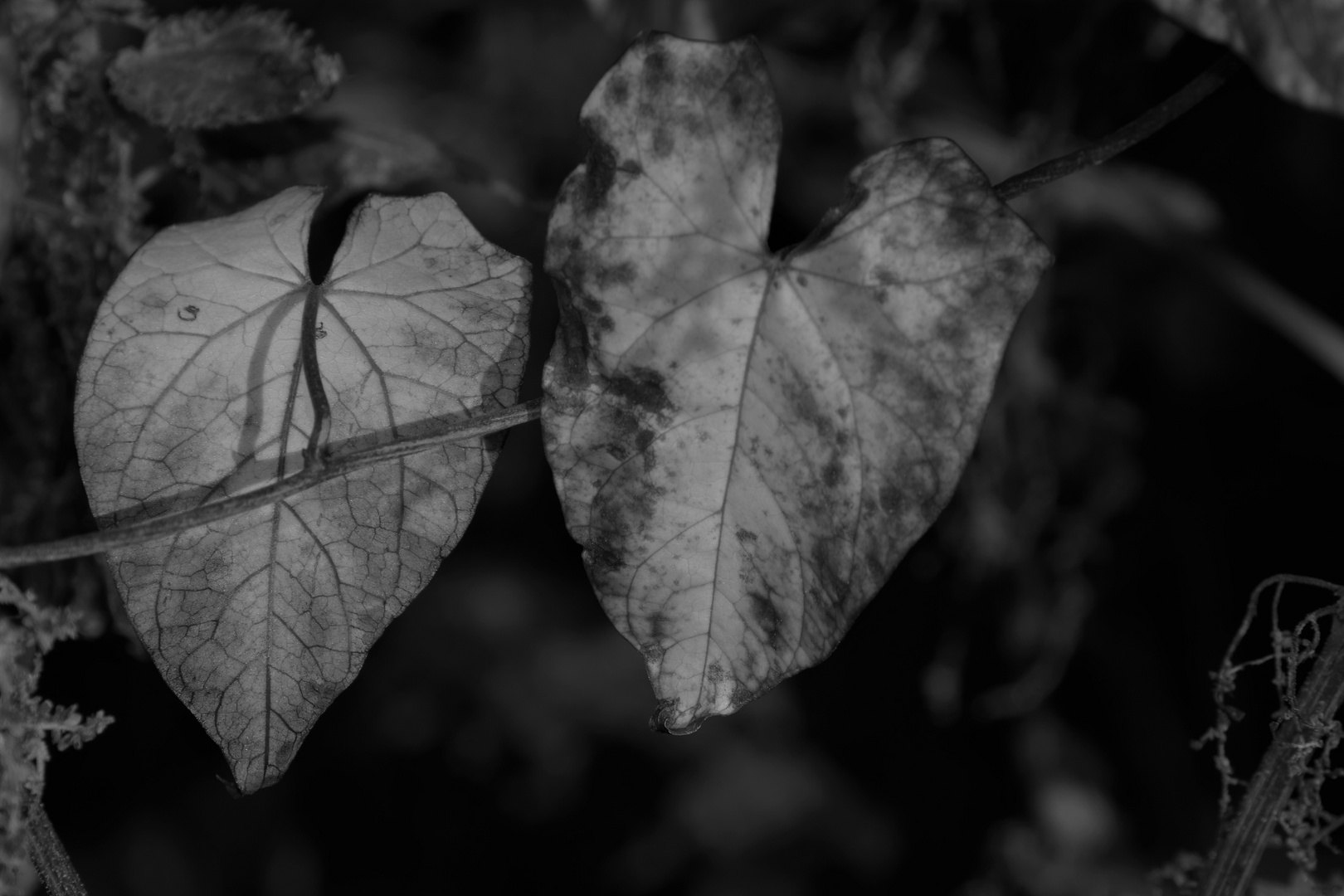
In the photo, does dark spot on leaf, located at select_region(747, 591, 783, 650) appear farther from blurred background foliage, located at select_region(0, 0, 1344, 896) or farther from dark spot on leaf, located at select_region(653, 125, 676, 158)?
blurred background foliage, located at select_region(0, 0, 1344, 896)

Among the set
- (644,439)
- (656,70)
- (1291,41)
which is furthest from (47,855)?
(1291,41)

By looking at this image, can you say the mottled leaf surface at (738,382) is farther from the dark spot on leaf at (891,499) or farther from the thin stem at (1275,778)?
the thin stem at (1275,778)

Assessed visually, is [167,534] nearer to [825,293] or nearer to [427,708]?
[825,293]

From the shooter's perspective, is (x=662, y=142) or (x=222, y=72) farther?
(x=222, y=72)

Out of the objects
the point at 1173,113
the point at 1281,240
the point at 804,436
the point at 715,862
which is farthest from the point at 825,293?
the point at 715,862

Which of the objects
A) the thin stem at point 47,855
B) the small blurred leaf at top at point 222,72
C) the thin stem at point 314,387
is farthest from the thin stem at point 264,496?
the small blurred leaf at top at point 222,72

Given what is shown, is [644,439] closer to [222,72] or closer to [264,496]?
[264,496]

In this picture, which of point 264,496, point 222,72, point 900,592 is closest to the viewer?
point 264,496
